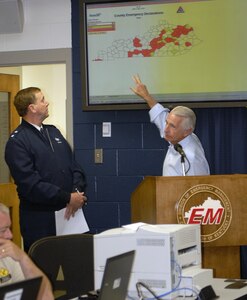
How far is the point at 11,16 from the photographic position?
5.41 m

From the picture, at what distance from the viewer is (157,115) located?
485cm

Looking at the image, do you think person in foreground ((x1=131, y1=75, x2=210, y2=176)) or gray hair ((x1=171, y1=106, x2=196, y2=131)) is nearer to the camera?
person in foreground ((x1=131, y1=75, x2=210, y2=176))

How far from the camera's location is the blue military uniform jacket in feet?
14.9

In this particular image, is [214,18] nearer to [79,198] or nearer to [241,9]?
[241,9]

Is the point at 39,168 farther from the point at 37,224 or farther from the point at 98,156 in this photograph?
the point at 98,156

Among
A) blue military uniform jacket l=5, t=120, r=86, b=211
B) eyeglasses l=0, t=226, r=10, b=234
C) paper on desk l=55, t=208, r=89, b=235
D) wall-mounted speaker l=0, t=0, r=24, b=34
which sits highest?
wall-mounted speaker l=0, t=0, r=24, b=34

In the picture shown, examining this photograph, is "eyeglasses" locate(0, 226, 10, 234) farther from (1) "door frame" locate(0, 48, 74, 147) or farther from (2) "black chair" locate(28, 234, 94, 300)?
(1) "door frame" locate(0, 48, 74, 147)

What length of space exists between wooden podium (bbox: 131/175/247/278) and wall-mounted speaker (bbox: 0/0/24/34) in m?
2.48

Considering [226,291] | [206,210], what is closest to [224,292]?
[226,291]

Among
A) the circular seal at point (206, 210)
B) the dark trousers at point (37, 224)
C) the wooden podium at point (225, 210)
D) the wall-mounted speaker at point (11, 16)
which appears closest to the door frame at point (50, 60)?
the wall-mounted speaker at point (11, 16)

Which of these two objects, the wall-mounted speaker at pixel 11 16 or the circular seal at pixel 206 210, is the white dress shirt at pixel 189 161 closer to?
the circular seal at pixel 206 210

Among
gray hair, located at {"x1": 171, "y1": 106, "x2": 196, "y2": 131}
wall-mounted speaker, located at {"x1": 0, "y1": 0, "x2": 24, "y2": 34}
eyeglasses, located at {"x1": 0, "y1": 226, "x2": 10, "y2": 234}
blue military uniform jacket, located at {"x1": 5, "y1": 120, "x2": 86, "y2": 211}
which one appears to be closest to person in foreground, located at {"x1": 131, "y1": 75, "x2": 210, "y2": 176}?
gray hair, located at {"x1": 171, "y1": 106, "x2": 196, "y2": 131}

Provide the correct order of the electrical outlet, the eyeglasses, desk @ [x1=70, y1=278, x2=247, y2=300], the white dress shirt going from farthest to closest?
the electrical outlet, the white dress shirt, the eyeglasses, desk @ [x1=70, y1=278, x2=247, y2=300]

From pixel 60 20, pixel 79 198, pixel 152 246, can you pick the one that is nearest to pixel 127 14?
pixel 60 20
